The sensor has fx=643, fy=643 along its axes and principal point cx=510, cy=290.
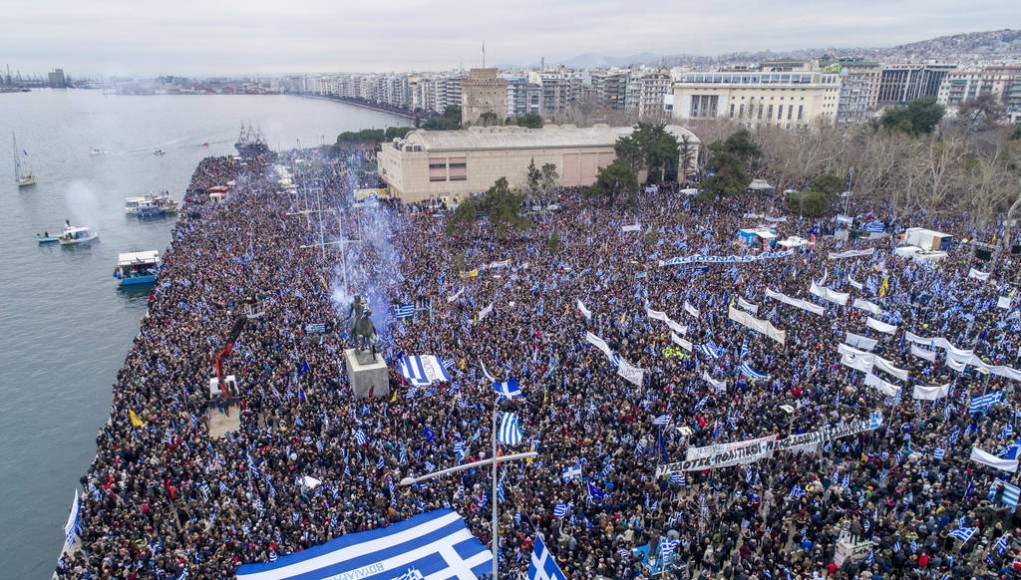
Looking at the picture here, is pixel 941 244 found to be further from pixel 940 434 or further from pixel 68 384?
pixel 68 384

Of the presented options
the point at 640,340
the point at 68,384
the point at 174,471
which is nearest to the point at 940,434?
the point at 640,340

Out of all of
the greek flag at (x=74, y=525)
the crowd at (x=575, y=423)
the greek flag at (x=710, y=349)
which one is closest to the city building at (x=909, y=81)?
the crowd at (x=575, y=423)

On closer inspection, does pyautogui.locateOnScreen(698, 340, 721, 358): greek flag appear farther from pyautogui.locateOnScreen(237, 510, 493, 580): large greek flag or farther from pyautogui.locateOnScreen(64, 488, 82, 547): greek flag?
pyautogui.locateOnScreen(64, 488, 82, 547): greek flag

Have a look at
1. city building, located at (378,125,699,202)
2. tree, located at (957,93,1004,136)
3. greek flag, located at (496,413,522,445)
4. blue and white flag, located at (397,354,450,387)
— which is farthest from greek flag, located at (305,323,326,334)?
tree, located at (957,93,1004,136)

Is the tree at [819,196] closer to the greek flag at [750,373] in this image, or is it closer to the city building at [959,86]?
the greek flag at [750,373]

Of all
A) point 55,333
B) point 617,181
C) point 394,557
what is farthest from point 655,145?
point 394,557

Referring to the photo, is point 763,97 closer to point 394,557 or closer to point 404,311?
point 404,311
